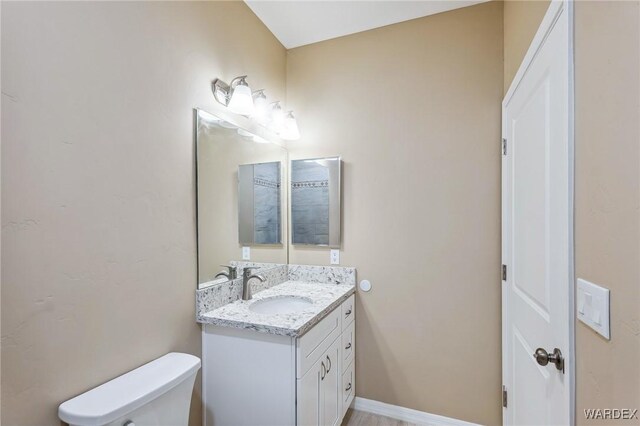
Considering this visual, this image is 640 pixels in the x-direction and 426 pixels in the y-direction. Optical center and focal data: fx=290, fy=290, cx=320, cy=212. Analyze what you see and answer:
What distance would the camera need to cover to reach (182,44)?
1.38m

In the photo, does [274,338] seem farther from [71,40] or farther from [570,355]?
[71,40]

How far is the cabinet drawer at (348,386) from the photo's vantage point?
1849 mm

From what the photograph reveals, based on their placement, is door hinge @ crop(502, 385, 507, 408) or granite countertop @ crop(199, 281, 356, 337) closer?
granite countertop @ crop(199, 281, 356, 337)

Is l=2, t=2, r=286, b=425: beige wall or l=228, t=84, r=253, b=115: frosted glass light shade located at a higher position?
l=228, t=84, r=253, b=115: frosted glass light shade

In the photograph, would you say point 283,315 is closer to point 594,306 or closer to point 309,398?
point 309,398

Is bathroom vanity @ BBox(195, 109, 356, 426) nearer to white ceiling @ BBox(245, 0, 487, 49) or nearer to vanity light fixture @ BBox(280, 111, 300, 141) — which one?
vanity light fixture @ BBox(280, 111, 300, 141)

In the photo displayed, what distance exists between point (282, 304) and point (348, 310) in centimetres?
46

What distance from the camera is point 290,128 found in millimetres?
2129

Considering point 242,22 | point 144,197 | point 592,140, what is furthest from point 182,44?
point 592,140

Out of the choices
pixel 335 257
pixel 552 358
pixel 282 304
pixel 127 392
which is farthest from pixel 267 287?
pixel 552 358

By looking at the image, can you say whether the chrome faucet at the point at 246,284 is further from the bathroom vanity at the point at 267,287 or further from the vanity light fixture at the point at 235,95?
the vanity light fixture at the point at 235,95

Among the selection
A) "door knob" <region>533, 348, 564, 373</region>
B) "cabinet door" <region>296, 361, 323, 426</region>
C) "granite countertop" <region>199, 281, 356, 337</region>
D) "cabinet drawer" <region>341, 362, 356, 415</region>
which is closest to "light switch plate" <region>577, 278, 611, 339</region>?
"door knob" <region>533, 348, 564, 373</region>

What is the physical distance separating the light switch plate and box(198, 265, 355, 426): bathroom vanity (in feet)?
3.19

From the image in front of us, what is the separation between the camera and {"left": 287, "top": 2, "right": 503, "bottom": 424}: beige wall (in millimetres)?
1830
